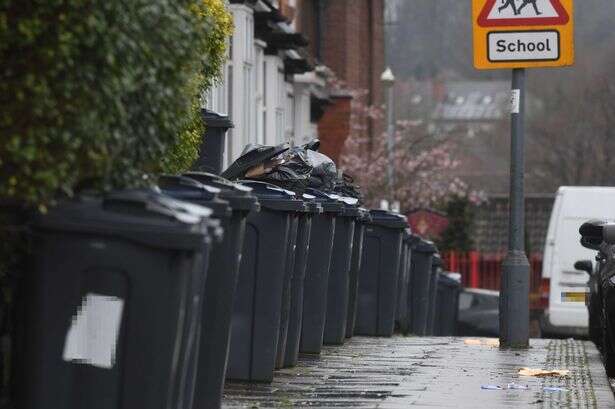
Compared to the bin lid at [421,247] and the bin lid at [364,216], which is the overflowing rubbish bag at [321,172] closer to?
the bin lid at [364,216]

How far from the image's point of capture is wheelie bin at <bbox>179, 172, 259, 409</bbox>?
8688 mm

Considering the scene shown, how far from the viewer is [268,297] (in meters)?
10.5

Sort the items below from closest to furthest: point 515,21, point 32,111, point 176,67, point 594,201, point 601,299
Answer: point 32,111, point 176,67, point 601,299, point 515,21, point 594,201

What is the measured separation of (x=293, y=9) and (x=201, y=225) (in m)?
28.5

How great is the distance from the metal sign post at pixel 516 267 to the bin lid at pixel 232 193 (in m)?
6.37

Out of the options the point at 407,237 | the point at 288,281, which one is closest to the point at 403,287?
the point at 407,237

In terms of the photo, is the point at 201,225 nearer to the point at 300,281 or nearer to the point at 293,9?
the point at 300,281

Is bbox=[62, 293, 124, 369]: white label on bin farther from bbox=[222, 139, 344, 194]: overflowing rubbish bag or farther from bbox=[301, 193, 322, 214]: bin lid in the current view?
bbox=[222, 139, 344, 194]: overflowing rubbish bag

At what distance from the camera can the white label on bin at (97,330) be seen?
23.0ft

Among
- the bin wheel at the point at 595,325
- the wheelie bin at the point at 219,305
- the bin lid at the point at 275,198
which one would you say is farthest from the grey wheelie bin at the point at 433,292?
the wheelie bin at the point at 219,305

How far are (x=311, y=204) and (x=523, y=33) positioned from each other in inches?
168

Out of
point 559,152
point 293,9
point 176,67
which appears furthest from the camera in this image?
point 559,152

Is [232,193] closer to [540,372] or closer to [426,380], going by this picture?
[426,380]

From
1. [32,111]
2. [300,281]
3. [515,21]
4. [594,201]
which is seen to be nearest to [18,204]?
[32,111]
